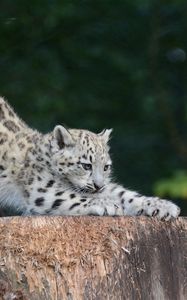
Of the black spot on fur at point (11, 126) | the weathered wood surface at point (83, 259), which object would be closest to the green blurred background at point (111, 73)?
the black spot on fur at point (11, 126)

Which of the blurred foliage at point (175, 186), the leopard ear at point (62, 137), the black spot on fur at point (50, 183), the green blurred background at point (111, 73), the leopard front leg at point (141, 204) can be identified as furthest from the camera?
the green blurred background at point (111, 73)

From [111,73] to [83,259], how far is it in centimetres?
744

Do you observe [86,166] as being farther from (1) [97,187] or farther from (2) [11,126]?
(2) [11,126]

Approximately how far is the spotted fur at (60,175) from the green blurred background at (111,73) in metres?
4.18

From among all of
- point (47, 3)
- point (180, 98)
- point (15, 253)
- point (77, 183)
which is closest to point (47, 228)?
point (15, 253)

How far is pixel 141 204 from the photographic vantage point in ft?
30.7

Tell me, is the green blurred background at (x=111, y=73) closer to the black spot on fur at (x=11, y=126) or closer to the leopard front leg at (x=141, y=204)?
the black spot on fur at (x=11, y=126)

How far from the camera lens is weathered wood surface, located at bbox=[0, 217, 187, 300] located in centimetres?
827

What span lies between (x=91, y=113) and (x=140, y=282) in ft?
22.4

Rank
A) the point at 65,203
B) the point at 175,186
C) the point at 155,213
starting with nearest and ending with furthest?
the point at 155,213 < the point at 65,203 < the point at 175,186

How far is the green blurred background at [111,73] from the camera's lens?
14.6 metres

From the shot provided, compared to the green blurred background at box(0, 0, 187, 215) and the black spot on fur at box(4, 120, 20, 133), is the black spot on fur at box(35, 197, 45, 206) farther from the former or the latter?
the green blurred background at box(0, 0, 187, 215)

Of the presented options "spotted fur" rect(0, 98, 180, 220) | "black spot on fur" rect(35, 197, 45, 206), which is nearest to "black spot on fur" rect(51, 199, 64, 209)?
"spotted fur" rect(0, 98, 180, 220)

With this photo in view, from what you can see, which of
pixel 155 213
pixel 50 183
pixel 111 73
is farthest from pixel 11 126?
pixel 111 73
